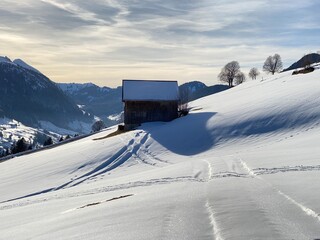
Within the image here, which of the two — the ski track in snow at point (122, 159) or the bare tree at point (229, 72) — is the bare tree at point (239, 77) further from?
the ski track in snow at point (122, 159)

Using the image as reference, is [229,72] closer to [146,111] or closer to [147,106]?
[147,106]

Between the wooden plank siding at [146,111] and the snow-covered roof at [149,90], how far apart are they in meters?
0.65

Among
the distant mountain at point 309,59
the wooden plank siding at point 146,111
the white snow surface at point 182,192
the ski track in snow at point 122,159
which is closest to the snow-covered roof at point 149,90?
the wooden plank siding at point 146,111

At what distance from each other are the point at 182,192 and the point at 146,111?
39047 millimetres

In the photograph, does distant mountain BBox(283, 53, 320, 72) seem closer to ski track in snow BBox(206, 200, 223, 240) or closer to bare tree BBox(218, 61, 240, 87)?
bare tree BBox(218, 61, 240, 87)

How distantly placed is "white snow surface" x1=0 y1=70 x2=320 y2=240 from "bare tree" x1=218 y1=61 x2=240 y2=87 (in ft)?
256

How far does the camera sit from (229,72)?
372ft

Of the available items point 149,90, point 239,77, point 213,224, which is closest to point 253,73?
point 239,77

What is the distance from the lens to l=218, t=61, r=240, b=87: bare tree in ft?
371

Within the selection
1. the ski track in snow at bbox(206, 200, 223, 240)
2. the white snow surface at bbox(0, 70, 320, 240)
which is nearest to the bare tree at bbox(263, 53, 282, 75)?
the white snow surface at bbox(0, 70, 320, 240)

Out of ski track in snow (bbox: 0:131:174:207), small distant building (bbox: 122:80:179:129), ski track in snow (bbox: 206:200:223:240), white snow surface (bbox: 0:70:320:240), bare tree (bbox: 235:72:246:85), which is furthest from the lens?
bare tree (bbox: 235:72:246:85)

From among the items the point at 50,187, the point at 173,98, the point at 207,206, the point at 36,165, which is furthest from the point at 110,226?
the point at 173,98

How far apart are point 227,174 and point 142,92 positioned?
37.4m

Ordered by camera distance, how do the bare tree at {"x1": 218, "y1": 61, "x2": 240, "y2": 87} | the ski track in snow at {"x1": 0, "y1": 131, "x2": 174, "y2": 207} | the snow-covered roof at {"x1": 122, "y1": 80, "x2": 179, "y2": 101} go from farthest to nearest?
the bare tree at {"x1": 218, "y1": 61, "x2": 240, "y2": 87} < the snow-covered roof at {"x1": 122, "y1": 80, "x2": 179, "y2": 101} < the ski track in snow at {"x1": 0, "y1": 131, "x2": 174, "y2": 207}
